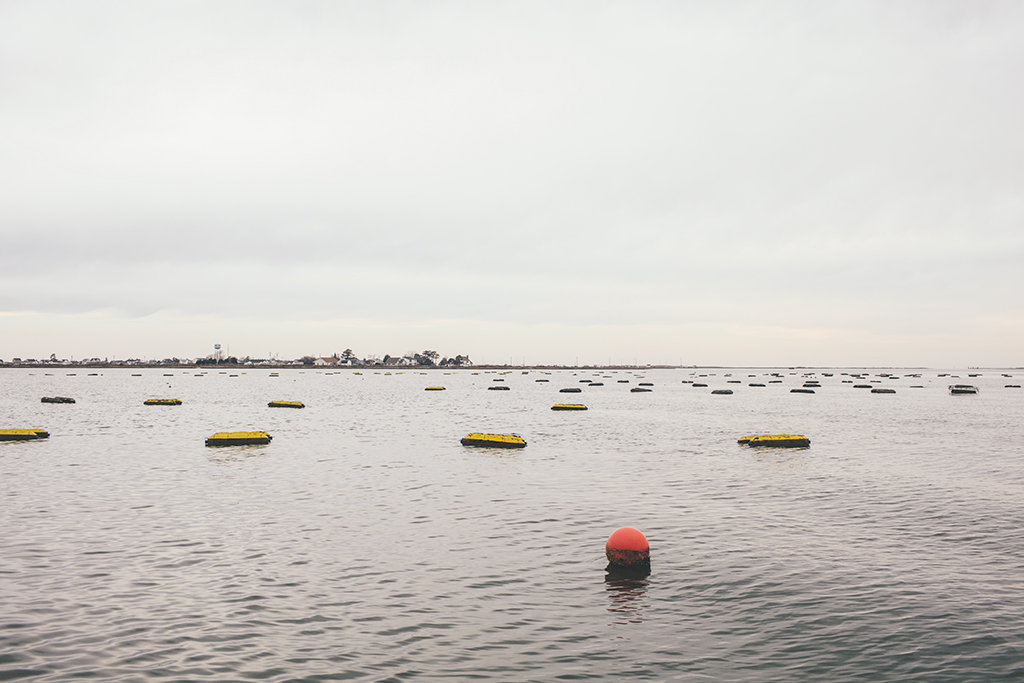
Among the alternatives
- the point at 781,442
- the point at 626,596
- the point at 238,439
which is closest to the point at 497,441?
the point at 238,439

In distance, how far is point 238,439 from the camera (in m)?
59.8

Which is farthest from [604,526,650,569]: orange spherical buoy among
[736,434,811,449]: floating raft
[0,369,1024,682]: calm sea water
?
[736,434,811,449]: floating raft

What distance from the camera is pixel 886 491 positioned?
39.0m

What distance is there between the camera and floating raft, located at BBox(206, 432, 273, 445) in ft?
194

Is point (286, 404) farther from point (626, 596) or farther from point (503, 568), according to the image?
point (626, 596)

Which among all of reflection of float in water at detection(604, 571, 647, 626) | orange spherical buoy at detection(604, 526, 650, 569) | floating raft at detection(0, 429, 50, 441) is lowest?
floating raft at detection(0, 429, 50, 441)

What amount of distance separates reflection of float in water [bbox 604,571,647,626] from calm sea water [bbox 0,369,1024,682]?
10 centimetres

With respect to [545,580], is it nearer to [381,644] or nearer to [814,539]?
[381,644]

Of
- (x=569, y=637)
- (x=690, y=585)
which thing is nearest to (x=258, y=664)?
(x=569, y=637)

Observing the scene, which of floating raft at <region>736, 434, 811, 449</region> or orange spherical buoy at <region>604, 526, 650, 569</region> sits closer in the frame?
orange spherical buoy at <region>604, 526, 650, 569</region>

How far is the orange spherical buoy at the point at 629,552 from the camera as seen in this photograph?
2277 centimetres

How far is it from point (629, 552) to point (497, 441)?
3614 centimetres

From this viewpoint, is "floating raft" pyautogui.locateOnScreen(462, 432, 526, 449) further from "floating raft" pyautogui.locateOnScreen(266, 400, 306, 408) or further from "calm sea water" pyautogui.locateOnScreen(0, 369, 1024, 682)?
"floating raft" pyautogui.locateOnScreen(266, 400, 306, 408)

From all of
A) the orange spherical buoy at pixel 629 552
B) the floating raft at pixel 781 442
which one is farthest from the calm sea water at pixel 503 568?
the floating raft at pixel 781 442
